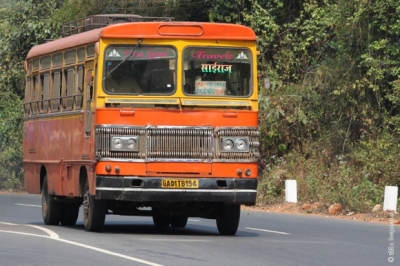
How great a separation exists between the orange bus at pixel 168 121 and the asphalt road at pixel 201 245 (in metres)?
0.61

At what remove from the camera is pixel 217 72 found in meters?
16.1

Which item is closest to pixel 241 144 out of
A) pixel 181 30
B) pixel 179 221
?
pixel 181 30

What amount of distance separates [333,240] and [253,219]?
556cm

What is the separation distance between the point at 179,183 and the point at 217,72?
1857 mm

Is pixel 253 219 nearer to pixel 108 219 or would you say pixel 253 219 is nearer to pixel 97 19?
pixel 108 219

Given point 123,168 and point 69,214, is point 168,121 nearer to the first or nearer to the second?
point 123,168

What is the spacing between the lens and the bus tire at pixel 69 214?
62.3 feet

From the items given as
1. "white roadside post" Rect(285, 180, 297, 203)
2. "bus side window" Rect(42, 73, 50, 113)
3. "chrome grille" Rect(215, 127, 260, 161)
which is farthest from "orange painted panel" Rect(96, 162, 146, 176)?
"white roadside post" Rect(285, 180, 297, 203)

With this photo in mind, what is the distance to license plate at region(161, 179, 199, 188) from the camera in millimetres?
15305

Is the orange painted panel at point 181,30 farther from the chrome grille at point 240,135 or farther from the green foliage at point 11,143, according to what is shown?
the green foliage at point 11,143

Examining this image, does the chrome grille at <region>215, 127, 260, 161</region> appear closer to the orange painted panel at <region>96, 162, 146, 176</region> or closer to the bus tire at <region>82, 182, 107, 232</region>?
the orange painted panel at <region>96, 162, 146, 176</region>

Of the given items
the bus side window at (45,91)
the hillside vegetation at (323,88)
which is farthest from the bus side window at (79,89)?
the hillside vegetation at (323,88)

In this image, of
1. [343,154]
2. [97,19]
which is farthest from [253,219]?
[343,154]

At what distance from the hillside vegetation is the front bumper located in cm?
810
